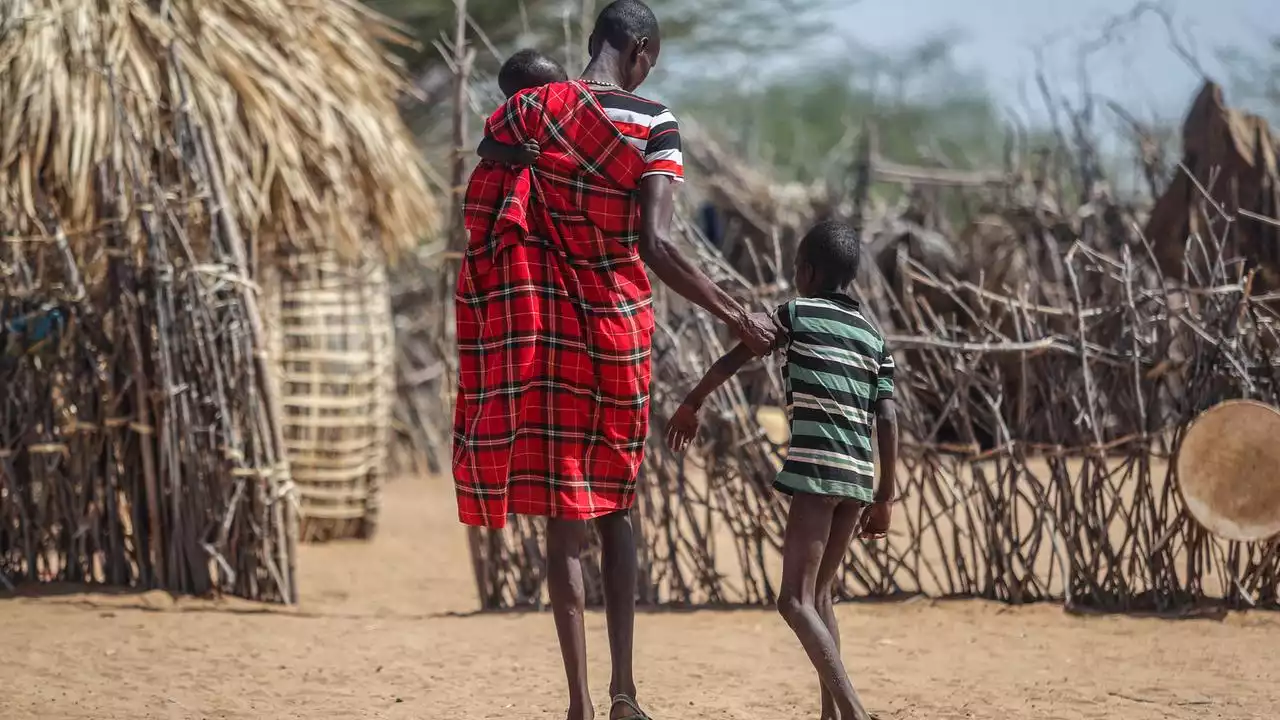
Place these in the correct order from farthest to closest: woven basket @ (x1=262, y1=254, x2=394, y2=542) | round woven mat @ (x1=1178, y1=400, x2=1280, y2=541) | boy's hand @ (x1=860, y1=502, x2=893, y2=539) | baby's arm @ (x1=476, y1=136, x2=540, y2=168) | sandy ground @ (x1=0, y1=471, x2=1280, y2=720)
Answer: woven basket @ (x1=262, y1=254, x2=394, y2=542)
round woven mat @ (x1=1178, y1=400, x2=1280, y2=541)
sandy ground @ (x1=0, y1=471, x2=1280, y2=720)
boy's hand @ (x1=860, y1=502, x2=893, y2=539)
baby's arm @ (x1=476, y1=136, x2=540, y2=168)

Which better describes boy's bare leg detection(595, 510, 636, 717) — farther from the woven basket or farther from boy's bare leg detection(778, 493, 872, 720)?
the woven basket

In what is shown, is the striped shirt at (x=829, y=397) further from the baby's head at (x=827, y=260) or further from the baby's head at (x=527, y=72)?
the baby's head at (x=527, y=72)

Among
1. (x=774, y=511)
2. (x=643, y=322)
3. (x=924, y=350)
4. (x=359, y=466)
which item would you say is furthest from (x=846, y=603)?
(x=359, y=466)

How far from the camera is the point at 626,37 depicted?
9.96ft

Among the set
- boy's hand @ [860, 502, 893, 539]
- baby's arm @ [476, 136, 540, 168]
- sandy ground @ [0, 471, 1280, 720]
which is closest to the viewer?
baby's arm @ [476, 136, 540, 168]

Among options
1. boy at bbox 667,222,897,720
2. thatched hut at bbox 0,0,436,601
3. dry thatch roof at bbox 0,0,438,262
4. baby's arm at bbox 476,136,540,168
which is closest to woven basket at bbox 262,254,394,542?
dry thatch roof at bbox 0,0,438,262

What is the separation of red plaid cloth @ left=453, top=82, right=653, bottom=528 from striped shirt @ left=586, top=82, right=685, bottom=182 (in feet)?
0.08

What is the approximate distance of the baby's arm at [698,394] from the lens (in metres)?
2.92

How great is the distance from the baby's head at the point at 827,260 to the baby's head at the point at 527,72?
0.95 metres

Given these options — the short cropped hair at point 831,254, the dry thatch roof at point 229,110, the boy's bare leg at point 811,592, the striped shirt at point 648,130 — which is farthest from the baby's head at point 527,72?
the dry thatch roof at point 229,110

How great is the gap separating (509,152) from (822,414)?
0.88 meters

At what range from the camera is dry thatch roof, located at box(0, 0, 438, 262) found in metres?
5.79

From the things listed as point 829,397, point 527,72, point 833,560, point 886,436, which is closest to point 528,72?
point 527,72

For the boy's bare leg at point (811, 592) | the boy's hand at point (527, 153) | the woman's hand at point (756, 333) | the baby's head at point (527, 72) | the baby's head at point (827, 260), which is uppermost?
the baby's head at point (527, 72)
